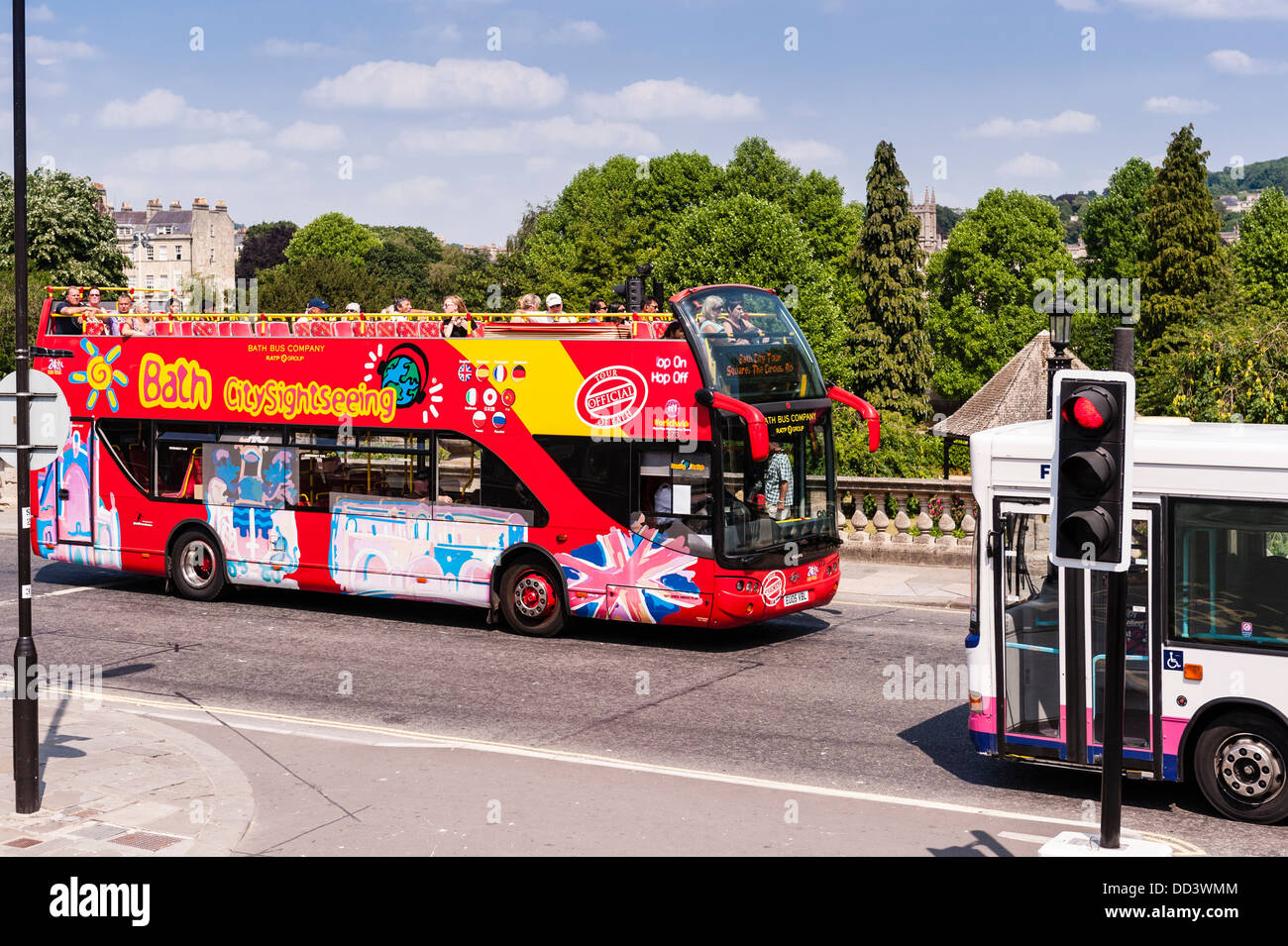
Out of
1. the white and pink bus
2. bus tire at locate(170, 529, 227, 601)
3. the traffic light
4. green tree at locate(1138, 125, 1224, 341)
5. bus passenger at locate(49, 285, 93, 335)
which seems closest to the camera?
the traffic light

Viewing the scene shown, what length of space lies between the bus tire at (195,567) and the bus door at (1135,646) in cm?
1241

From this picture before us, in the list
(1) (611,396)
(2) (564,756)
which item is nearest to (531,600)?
(1) (611,396)

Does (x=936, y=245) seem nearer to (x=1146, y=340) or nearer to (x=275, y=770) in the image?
(x=1146, y=340)

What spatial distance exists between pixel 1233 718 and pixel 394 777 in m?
5.96

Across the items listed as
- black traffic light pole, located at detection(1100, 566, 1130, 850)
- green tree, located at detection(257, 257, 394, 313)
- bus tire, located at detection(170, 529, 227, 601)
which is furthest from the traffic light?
green tree, located at detection(257, 257, 394, 313)

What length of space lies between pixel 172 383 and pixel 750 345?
810 cm

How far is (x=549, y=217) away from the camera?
Answer: 3366 inches

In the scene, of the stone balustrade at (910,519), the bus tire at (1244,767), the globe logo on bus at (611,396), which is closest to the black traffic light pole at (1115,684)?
the bus tire at (1244,767)

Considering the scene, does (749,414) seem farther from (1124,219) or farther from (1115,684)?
(1124,219)

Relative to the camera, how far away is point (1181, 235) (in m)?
67.7

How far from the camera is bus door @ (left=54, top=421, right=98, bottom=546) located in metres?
19.7

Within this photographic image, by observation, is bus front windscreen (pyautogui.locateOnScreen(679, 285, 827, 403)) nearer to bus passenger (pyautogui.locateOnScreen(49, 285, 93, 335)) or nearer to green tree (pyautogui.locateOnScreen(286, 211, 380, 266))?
bus passenger (pyautogui.locateOnScreen(49, 285, 93, 335))

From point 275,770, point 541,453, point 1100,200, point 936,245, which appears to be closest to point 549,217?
point 1100,200

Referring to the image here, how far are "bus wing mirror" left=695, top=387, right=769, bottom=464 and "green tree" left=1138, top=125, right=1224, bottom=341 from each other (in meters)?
57.5
